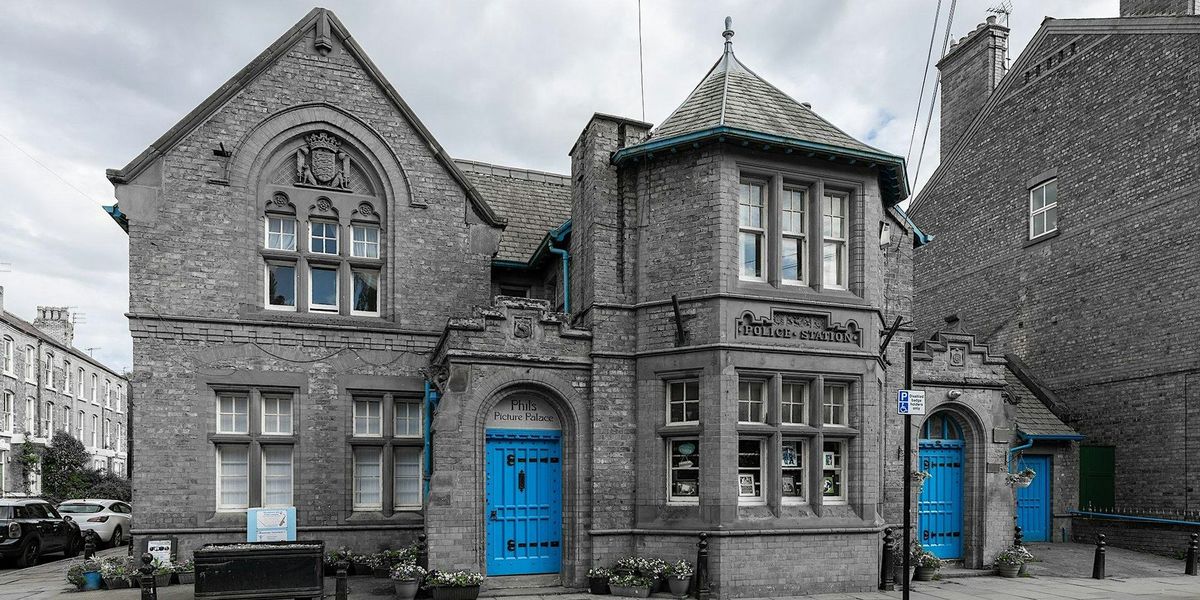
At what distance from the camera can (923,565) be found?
46.6ft

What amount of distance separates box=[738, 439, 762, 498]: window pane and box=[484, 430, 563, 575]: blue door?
115 inches

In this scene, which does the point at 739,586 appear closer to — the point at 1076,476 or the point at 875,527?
the point at 875,527

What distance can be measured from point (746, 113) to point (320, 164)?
25.4ft

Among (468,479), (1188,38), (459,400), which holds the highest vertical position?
(1188,38)

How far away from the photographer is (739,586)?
12.2 meters

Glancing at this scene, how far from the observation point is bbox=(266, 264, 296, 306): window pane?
14.5 meters

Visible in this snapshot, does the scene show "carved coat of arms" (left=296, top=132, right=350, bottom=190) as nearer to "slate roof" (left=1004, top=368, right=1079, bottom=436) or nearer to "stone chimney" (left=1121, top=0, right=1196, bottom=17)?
"slate roof" (left=1004, top=368, right=1079, bottom=436)

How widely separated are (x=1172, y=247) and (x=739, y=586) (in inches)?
528

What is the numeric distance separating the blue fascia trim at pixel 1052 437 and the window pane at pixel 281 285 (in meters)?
16.0

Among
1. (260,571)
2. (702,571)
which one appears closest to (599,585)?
(702,571)

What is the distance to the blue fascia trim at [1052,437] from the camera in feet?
60.0

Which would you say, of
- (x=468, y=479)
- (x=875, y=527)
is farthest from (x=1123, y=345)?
(x=468, y=479)

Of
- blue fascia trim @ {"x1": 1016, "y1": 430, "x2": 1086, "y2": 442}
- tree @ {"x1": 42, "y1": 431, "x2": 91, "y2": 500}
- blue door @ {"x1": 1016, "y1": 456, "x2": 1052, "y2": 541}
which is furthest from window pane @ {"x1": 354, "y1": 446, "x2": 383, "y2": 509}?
tree @ {"x1": 42, "y1": 431, "x2": 91, "y2": 500}

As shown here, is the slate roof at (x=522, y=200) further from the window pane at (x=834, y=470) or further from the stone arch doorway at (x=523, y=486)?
the window pane at (x=834, y=470)
